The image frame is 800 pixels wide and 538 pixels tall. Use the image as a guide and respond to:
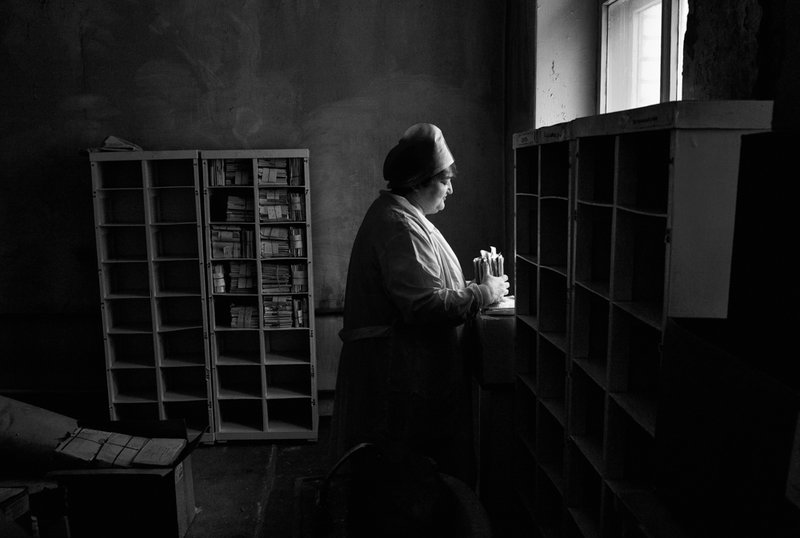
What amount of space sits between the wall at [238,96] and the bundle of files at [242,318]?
739 millimetres

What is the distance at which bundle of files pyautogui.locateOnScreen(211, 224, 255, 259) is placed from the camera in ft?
16.5

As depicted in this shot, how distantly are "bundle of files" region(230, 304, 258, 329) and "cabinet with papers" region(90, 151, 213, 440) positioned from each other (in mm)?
209

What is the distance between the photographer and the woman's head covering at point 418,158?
3.48 metres

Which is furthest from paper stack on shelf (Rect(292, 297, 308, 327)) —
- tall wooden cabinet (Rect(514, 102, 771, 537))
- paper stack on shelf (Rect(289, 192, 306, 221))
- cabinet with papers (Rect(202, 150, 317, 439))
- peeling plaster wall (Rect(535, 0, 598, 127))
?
peeling plaster wall (Rect(535, 0, 598, 127))

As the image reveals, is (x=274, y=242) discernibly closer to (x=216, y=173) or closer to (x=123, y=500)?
(x=216, y=173)

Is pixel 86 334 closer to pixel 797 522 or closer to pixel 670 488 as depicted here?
pixel 670 488

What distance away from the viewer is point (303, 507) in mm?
2064

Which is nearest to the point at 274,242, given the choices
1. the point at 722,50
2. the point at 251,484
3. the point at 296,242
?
the point at 296,242

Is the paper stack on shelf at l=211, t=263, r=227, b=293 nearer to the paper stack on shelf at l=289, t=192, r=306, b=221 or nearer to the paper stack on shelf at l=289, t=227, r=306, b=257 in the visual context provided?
the paper stack on shelf at l=289, t=227, r=306, b=257

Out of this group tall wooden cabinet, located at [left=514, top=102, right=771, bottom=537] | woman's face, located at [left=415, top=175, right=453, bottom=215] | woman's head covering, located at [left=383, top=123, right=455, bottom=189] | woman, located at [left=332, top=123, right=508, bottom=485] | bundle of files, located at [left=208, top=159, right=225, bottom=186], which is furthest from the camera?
bundle of files, located at [left=208, top=159, right=225, bottom=186]

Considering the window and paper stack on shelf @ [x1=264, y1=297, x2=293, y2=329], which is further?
paper stack on shelf @ [x1=264, y1=297, x2=293, y2=329]

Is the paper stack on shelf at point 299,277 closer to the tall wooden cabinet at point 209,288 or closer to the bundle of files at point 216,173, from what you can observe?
the tall wooden cabinet at point 209,288

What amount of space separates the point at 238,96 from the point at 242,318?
1.72 m

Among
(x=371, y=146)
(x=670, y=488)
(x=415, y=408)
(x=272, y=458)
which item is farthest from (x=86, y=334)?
(x=670, y=488)
